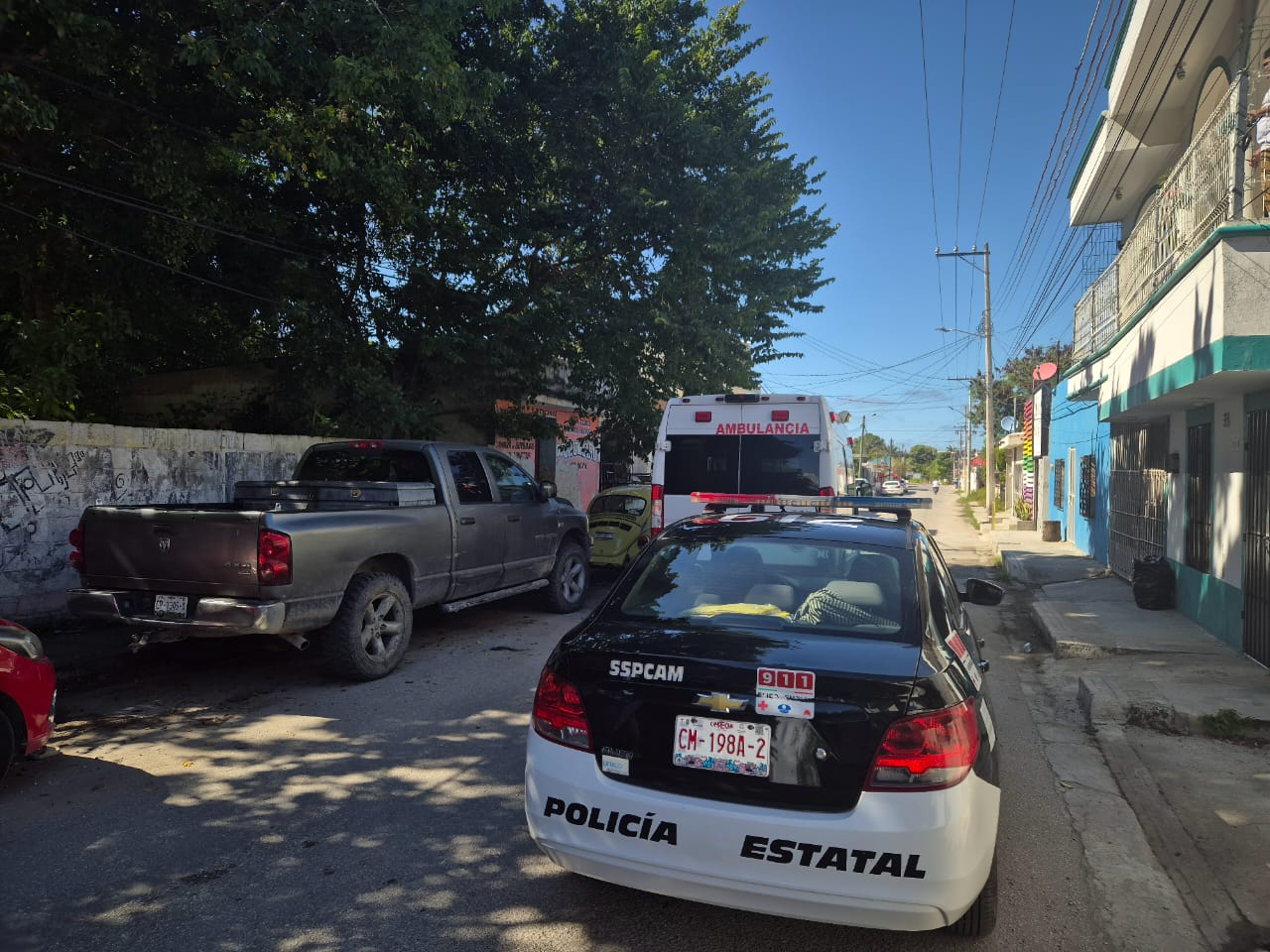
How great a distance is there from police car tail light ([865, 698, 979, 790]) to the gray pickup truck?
4301 mm

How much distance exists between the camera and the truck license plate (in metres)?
5.55

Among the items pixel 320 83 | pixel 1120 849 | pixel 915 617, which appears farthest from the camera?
pixel 320 83

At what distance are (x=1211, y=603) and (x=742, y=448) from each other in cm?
517

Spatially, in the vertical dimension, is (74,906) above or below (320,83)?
below

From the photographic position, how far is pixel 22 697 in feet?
13.2

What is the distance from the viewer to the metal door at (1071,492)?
18391 millimetres

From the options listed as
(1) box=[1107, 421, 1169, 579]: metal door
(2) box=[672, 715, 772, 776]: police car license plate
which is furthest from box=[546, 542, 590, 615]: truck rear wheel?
(1) box=[1107, 421, 1169, 579]: metal door

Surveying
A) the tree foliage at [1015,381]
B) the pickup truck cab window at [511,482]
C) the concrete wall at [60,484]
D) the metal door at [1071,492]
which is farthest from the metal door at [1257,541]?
the tree foliage at [1015,381]

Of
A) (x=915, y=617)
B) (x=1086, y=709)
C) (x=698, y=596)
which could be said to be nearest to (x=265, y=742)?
(x=698, y=596)

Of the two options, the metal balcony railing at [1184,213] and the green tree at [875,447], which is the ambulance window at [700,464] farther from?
the green tree at [875,447]

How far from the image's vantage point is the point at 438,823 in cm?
383

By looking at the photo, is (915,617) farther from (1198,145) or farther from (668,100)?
(668,100)

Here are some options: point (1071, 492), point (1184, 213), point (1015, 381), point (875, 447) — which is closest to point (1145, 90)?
point (1184, 213)

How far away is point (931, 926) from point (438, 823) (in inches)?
90.0
